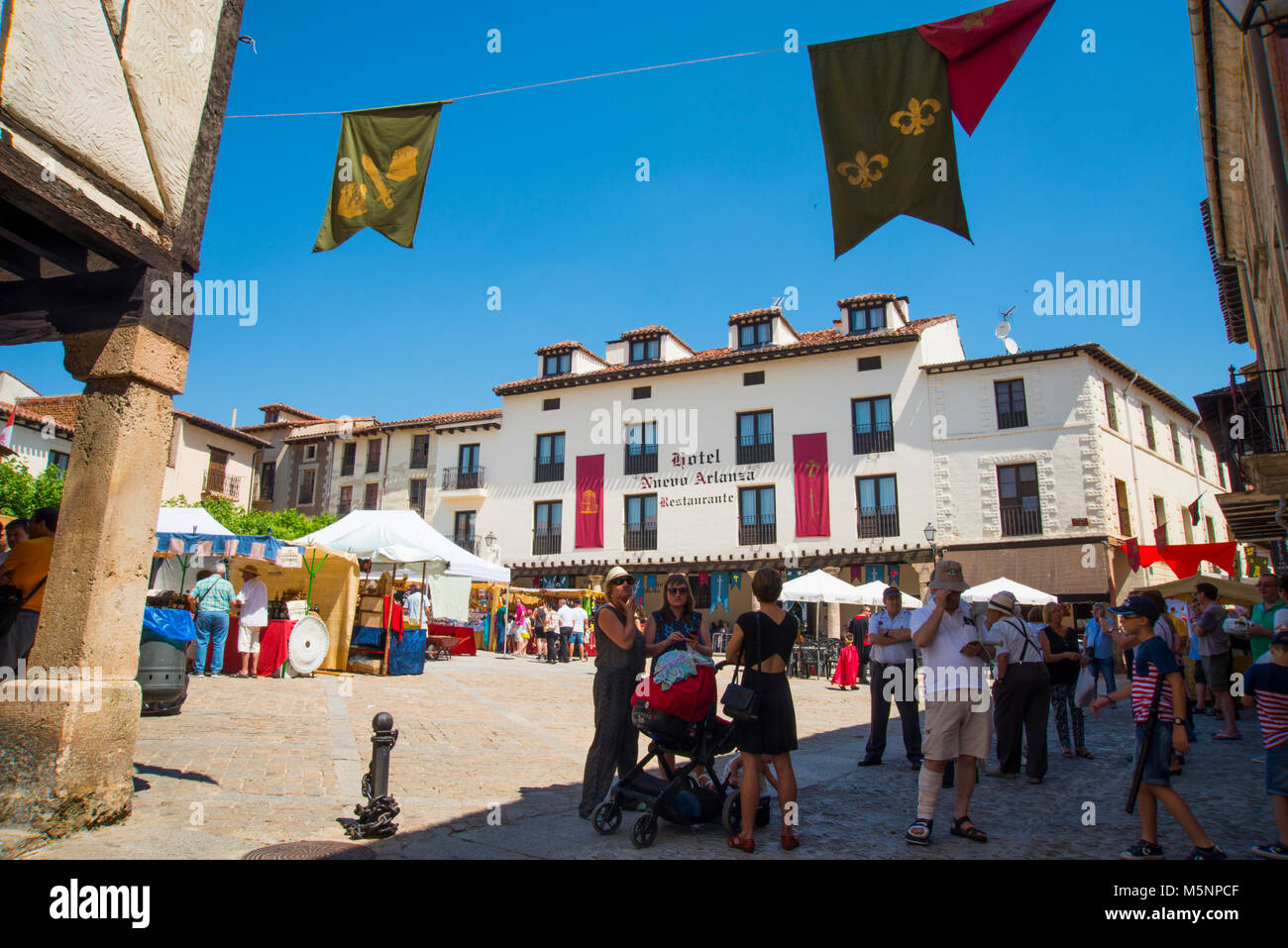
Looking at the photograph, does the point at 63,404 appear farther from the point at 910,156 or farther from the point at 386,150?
the point at 910,156

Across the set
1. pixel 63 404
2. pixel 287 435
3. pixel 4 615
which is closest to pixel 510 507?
pixel 287 435

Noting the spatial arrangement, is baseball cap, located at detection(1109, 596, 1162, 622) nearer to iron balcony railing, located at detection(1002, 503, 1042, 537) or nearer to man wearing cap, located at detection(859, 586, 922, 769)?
man wearing cap, located at detection(859, 586, 922, 769)

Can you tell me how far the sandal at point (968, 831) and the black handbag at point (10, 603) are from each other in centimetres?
615

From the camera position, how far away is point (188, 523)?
13.9 m

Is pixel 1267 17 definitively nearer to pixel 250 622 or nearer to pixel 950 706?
pixel 950 706

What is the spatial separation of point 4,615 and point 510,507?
28.2m

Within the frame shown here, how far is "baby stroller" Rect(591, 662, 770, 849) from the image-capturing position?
4.58m

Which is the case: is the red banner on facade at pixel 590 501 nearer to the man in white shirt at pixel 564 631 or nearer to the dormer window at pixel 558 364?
the dormer window at pixel 558 364

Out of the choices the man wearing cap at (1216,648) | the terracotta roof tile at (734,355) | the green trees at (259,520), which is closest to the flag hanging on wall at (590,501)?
the terracotta roof tile at (734,355)

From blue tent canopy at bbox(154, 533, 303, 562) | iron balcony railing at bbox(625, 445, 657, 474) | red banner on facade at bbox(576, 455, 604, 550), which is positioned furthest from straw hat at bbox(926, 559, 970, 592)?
red banner on facade at bbox(576, 455, 604, 550)

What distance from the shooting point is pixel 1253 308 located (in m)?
13.8

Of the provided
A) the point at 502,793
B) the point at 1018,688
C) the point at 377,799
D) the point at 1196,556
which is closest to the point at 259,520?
the point at 502,793

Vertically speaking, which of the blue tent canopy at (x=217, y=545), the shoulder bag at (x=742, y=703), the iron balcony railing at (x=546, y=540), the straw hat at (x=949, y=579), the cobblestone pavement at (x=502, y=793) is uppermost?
the iron balcony railing at (x=546, y=540)

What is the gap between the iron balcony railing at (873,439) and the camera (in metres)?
27.5
